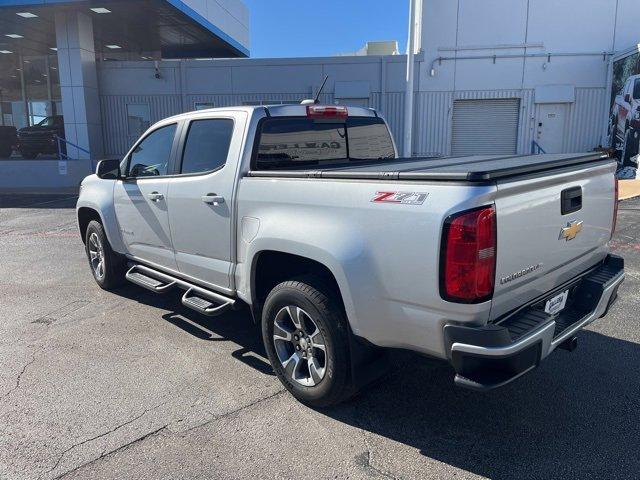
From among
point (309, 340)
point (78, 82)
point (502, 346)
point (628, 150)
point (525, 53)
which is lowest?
point (309, 340)

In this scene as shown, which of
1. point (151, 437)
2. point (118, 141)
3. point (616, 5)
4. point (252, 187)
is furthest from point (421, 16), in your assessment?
point (151, 437)

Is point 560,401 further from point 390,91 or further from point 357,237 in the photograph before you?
point 390,91

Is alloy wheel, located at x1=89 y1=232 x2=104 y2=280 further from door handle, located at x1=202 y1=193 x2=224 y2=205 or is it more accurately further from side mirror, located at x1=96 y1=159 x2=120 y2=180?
door handle, located at x1=202 y1=193 x2=224 y2=205

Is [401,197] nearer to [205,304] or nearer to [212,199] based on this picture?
[212,199]

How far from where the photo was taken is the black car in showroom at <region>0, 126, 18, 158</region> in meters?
23.0

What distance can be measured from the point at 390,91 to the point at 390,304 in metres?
17.8

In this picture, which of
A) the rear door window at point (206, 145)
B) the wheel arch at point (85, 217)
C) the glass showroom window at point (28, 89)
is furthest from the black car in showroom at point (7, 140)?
the rear door window at point (206, 145)

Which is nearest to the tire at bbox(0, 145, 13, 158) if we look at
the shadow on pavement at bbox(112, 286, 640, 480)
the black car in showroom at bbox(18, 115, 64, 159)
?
the black car in showroom at bbox(18, 115, 64, 159)

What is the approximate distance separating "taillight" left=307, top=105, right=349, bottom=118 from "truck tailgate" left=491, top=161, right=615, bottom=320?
2.03 meters

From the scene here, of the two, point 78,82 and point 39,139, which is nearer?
point 78,82

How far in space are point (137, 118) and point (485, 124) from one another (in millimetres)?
13979

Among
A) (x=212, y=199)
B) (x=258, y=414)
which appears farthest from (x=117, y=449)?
(x=212, y=199)

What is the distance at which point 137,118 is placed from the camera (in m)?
20.8

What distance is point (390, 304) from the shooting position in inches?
109
